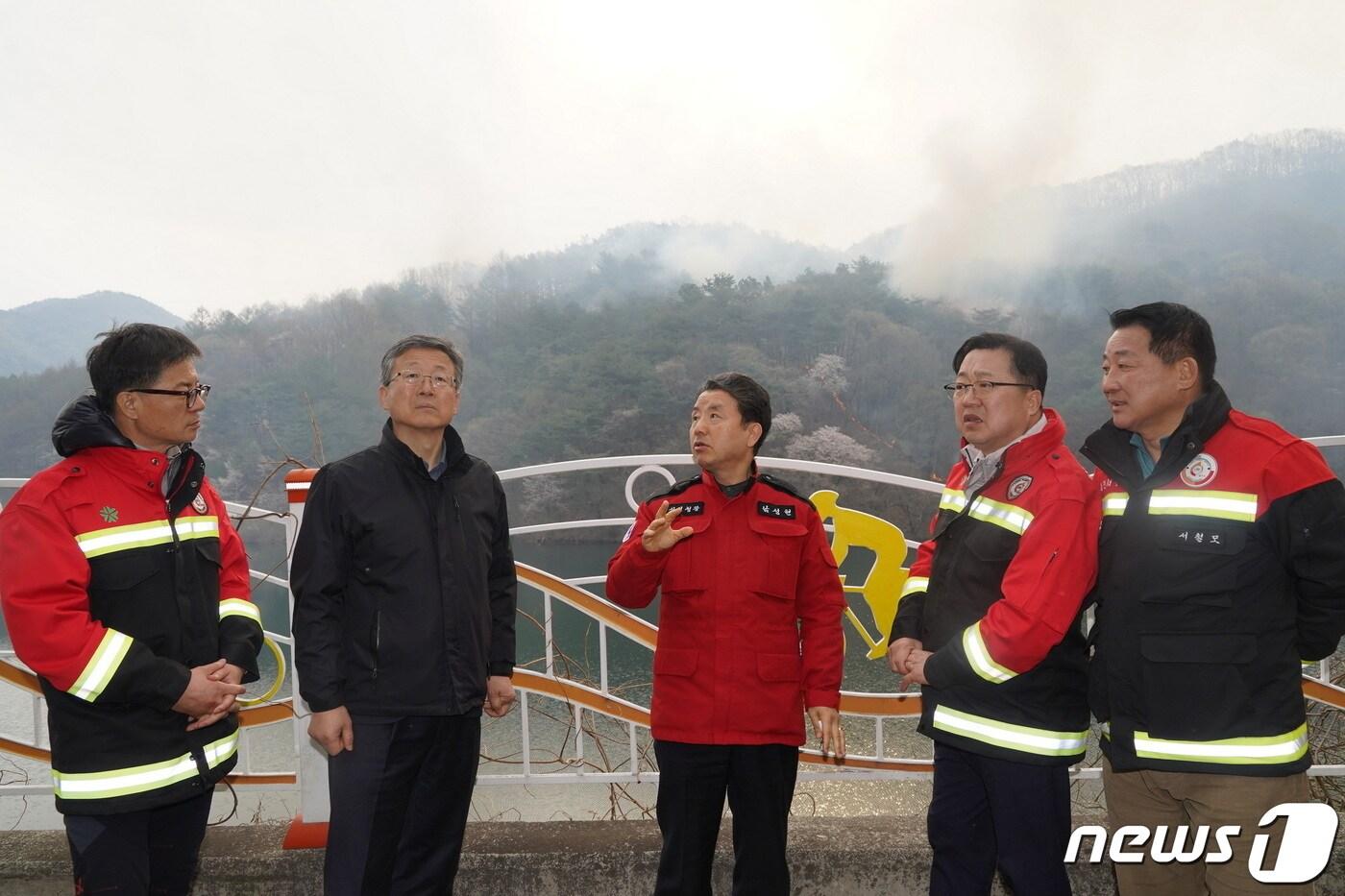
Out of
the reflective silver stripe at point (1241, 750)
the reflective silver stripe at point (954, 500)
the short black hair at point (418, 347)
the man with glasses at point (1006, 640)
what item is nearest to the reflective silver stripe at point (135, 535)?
the short black hair at point (418, 347)

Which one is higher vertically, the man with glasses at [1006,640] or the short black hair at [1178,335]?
the short black hair at [1178,335]

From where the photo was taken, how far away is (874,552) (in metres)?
2.96

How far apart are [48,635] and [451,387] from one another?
1029mm

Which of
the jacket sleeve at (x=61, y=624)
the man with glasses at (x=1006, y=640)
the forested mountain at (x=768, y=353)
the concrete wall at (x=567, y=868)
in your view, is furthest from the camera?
the forested mountain at (x=768, y=353)

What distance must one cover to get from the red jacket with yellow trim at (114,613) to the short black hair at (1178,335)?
7.51ft

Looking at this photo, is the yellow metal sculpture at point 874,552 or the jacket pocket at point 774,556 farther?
the yellow metal sculpture at point 874,552

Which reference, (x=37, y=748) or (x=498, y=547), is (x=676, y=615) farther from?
(x=37, y=748)

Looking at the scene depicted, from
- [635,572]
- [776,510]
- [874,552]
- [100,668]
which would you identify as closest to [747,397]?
[776,510]

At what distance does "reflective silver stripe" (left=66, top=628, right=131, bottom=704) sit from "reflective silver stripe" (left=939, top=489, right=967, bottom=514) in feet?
6.53

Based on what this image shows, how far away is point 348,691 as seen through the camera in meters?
2.05

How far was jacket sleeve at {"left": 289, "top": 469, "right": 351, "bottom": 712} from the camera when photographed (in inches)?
78.2

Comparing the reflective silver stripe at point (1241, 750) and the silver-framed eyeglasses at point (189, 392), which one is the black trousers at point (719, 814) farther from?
the silver-framed eyeglasses at point (189, 392)

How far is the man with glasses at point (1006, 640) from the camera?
75.9 inches

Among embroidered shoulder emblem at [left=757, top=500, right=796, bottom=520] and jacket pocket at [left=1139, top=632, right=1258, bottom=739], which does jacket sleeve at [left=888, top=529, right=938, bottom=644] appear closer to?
embroidered shoulder emblem at [left=757, top=500, right=796, bottom=520]
